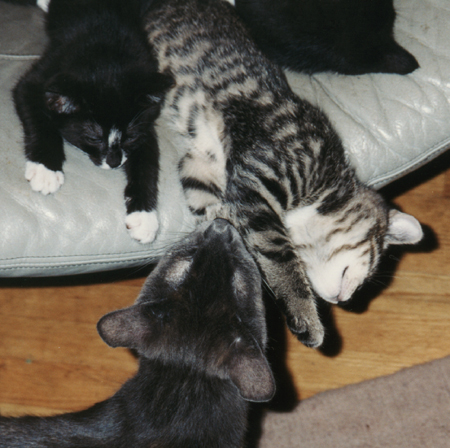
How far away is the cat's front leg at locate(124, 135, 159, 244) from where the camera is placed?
1.36 metres

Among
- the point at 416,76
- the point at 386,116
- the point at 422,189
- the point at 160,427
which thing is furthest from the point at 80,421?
the point at 422,189

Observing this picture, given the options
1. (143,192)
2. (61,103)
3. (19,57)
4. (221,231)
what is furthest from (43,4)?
(221,231)

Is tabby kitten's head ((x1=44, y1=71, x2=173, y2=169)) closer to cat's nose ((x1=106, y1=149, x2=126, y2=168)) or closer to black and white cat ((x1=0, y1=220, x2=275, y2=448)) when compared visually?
cat's nose ((x1=106, y1=149, x2=126, y2=168))

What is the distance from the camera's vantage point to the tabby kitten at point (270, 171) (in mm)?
1313

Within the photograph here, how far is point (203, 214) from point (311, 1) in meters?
0.80

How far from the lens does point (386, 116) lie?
4.86ft

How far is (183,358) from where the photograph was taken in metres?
1.04

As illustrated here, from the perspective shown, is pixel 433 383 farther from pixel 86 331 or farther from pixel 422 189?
pixel 86 331

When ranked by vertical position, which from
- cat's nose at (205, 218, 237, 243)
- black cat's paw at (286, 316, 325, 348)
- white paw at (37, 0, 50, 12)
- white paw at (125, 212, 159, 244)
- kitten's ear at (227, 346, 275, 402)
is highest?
white paw at (37, 0, 50, 12)

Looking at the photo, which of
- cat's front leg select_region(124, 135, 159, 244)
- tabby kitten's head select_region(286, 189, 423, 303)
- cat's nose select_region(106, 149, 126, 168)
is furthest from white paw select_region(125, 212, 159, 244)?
tabby kitten's head select_region(286, 189, 423, 303)

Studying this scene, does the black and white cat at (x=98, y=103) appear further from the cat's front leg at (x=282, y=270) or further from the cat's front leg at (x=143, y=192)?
the cat's front leg at (x=282, y=270)

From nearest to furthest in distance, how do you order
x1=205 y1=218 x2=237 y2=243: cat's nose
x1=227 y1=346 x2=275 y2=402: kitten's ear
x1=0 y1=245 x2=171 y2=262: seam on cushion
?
x1=227 y1=346 x2=275 y2=402: kitten's ear < x1=205 y1=218 x2=237 y2=243: cat's nose < x1=0 y1=245 x2=171 y2=262: seam on cushion

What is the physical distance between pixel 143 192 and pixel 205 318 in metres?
0.50

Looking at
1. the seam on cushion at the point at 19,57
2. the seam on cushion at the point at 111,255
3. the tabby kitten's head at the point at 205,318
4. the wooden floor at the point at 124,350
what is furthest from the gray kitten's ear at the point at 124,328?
the seam on cushion at the point at 19,57
